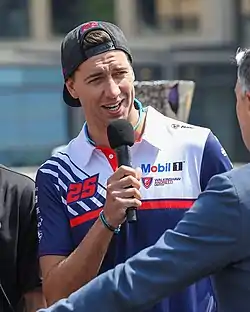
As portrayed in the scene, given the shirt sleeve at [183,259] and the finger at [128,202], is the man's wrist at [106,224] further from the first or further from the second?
the shirt sleeve at [183,259]

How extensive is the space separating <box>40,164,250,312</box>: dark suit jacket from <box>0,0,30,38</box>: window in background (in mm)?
10635

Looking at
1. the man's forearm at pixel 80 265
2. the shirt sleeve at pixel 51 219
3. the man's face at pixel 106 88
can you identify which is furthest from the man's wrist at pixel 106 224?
the man's face at pixel 106 88

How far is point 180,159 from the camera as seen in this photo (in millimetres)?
2766

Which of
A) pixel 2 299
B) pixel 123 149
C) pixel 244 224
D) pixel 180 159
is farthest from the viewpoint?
pixel 2 299

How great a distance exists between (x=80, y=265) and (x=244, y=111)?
861mm

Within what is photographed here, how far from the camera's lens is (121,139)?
8.46 feet

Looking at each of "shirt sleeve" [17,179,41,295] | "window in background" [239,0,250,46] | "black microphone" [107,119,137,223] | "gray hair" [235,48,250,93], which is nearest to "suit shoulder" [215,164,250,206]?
"gray hair" [235,48,250,93]

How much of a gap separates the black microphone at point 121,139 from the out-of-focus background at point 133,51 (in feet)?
30.9

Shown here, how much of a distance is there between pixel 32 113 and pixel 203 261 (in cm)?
1032

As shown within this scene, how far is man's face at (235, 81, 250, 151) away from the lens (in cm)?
198

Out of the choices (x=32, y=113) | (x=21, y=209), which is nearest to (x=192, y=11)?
(x=32, y=113)

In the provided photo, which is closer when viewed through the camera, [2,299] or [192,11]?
[2,299]

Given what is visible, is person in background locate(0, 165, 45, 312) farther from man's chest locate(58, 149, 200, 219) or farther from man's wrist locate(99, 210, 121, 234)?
man's wrist locate(99, 210, 121, 234)

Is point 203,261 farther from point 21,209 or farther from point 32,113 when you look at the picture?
point 32,113
